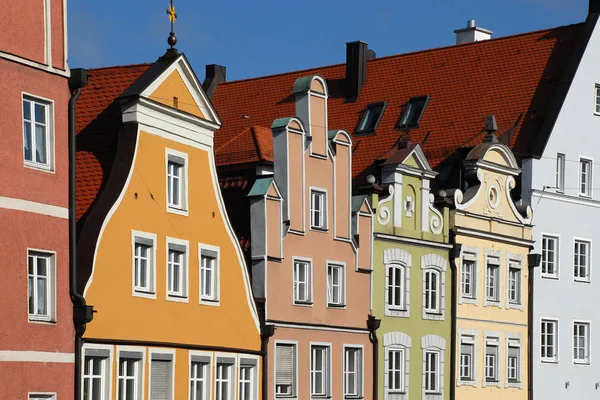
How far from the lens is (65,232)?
111 feet

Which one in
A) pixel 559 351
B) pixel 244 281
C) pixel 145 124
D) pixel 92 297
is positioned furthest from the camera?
pixel 559 351

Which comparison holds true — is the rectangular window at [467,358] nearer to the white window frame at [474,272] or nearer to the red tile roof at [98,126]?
the white window frame at [474,272]

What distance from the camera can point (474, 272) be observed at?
5081 cm

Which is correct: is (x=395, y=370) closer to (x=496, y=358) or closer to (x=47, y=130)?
(x=496, y=358)

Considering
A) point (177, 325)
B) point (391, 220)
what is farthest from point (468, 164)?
Answer: point (177, 325)

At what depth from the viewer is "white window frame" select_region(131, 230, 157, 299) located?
36594 mm

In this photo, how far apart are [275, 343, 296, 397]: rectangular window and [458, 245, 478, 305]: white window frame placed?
8754 millimetres

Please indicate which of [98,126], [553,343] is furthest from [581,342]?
[98,126]

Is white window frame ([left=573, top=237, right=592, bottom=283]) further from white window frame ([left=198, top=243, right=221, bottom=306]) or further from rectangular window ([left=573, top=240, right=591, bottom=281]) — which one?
white window frame ([left=198, top=243, right=221, bottom=306])

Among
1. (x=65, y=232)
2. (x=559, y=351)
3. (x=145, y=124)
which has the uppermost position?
(x=145, y=124)

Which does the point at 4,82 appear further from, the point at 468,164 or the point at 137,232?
the point at 468,164

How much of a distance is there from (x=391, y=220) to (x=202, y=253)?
9.51 metres

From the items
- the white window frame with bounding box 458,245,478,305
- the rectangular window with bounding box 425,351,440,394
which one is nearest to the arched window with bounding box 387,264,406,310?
the rectangular window with bounding box 425,351,440,394

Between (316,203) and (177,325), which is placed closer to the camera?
(177,325)
